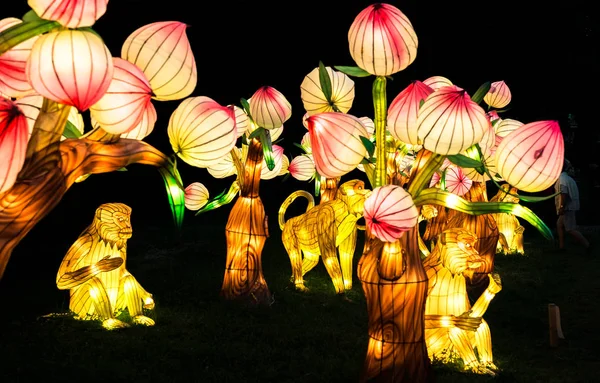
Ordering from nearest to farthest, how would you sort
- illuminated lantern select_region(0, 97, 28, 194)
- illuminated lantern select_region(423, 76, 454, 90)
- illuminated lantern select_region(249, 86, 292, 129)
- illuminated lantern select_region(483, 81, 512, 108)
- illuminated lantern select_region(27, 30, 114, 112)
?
1. illuminated lantern select_region(0, 97, 28, 194)
2. illuminated lantern select_region(27, 30, 114, 112)
3. illuminated lantern select_region(423, 76, 454, 90)
4. illuminated lantern select_region(249, 86, 292, 129)
5. illuminated lantern select_region(483, 81, 512, 108)

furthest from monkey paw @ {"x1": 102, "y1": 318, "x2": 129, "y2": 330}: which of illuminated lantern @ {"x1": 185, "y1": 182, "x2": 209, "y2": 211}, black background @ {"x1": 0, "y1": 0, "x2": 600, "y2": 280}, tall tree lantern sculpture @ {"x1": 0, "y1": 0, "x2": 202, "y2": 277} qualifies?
black background @ {"x1": 0, "y1": 0, "x2": 600, "y2": 280}

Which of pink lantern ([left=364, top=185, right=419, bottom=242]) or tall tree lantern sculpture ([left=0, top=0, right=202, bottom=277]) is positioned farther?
pink lantern ([left=364, top=185, right=419, bottom=242])

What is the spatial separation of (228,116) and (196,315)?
4.57 metres

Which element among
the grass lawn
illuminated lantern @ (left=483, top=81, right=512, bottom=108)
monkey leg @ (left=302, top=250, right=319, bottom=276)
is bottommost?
the grass lawn

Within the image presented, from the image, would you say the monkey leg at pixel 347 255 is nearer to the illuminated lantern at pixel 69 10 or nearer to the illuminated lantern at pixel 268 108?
the illuminated lantern at pixel 268 108

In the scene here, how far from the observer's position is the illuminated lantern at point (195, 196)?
25.8ft

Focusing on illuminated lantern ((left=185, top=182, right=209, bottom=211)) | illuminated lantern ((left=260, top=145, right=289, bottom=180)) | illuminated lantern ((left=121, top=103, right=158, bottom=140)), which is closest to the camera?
illuminated lantern ((left=121, top=103, right=158, bottom=140))

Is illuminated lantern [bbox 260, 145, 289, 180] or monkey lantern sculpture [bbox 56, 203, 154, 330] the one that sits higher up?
illuminated lantern [bbox 260, 145, 289, 180]

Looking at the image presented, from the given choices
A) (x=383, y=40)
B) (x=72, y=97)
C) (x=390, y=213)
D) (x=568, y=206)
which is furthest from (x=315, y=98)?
(x=568, y=206)

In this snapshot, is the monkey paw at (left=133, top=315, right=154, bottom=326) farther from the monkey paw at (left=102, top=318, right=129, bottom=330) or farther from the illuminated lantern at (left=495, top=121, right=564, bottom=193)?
the illuminated lantern at (left=495, top=121, right=564, bottom=193)

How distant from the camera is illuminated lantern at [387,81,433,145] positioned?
432cm

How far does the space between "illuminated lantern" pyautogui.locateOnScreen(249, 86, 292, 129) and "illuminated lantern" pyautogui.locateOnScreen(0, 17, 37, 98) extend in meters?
4.23

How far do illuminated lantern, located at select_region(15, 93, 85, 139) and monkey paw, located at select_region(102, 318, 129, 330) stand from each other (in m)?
3.71

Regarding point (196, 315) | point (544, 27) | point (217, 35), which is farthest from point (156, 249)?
point (544, 27)
